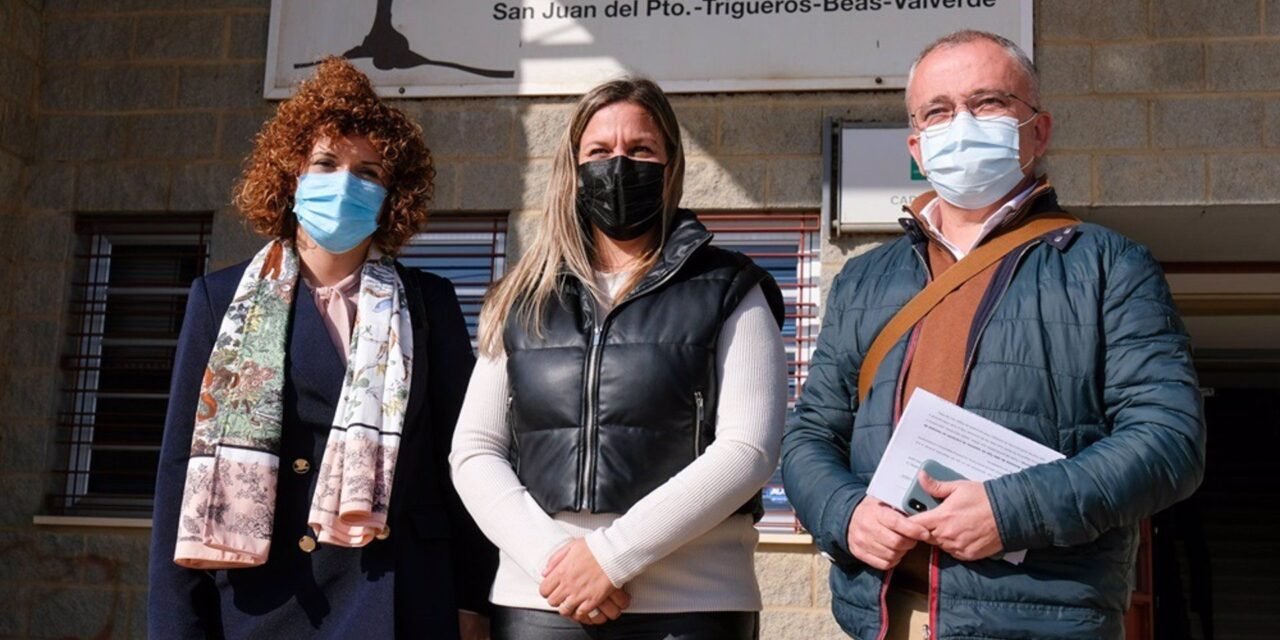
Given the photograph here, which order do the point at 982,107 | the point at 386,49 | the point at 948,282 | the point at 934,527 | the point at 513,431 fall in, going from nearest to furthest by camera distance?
the point at 934,527
the point at 948,282
the point at 982,107
the point at 513,431
the point at 386,49

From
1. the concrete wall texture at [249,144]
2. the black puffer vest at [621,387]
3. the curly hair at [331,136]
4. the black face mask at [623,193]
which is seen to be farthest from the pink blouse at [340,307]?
the concrete wall texture at [249,144]

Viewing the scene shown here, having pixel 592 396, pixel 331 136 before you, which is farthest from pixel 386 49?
pixel 592 396

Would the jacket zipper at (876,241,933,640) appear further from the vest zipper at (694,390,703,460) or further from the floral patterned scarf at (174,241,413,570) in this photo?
the floral patterned scarf at (174,241,413,570)

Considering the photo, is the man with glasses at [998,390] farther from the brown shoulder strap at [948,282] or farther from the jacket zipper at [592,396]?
the jacket zipper at [592,396]

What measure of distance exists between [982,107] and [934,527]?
2.65 ft

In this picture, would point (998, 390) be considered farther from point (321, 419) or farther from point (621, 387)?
point (321, 419)

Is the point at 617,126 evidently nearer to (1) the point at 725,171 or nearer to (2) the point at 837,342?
(2) the point at 837,342

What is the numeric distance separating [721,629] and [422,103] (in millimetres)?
3471

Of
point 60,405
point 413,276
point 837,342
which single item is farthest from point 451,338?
point 60,405

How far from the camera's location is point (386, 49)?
215 inches

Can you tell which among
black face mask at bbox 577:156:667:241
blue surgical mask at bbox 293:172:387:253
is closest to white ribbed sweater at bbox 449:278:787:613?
black face mask at bbox 577:156:667:241

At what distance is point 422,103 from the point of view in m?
5.43

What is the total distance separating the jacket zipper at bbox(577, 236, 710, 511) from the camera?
2463 millimetres

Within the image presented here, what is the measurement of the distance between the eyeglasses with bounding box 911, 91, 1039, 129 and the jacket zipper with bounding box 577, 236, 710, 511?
1.90 feet
